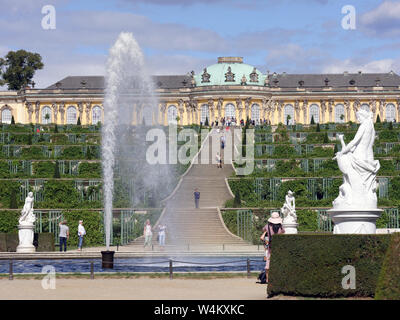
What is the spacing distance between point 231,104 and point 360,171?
6963cm

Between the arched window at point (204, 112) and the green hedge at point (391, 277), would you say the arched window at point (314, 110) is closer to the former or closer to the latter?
the arched window at point (204, 112)

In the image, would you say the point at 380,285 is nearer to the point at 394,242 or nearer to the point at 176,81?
the point at 394,242

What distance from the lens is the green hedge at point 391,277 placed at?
14.1 m

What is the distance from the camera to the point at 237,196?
38.9 m

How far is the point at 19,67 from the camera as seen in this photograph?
300 feet

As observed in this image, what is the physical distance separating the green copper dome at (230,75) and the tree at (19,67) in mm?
15694

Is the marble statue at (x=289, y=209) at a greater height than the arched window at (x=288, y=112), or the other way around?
the arched window at (x=288, y=112)

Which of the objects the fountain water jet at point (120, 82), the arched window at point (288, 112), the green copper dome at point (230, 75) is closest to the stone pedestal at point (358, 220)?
the fountain water jet at point (120, 82)

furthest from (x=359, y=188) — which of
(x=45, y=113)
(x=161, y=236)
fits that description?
(x=45, y=113)

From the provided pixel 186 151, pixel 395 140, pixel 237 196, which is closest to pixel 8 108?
pixel 186 151

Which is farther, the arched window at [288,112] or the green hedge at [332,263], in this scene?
the arched window at [288,112]

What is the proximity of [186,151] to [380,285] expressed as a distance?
139 ft

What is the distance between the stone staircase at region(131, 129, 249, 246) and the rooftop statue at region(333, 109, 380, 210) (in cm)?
1406

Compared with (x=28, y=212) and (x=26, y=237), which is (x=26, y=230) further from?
(x=28, y=212)
